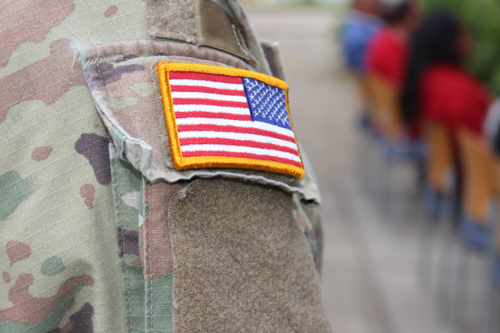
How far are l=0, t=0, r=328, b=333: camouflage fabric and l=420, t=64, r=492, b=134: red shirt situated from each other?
7.63ft

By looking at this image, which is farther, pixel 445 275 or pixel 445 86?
pixel 445 86

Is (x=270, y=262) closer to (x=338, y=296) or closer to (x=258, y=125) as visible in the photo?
(x=258, y=125)

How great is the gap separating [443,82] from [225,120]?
8.80 feet

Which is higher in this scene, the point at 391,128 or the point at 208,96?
the point at 208,96

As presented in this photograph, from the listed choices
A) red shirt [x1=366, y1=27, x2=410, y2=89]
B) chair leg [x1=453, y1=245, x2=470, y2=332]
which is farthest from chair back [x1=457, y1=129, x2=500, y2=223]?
red shirt [x1=366, y1=27, x2=410, y2=89]

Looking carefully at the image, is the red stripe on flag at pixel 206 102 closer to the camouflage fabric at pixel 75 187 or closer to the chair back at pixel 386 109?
the camouflage fabric at pixel 75 187

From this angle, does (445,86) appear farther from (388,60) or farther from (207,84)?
(207,84)

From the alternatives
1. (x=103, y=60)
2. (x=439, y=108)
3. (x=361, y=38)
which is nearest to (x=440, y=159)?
(x=439, y=108)

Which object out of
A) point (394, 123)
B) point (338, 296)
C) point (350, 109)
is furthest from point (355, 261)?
point (350, 109)

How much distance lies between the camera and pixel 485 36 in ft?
11.1

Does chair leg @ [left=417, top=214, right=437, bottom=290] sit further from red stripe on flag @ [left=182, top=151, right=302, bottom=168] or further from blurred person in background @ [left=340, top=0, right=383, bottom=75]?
red stripe on flag @ [left=182, top=151, right=302, bottom=168]

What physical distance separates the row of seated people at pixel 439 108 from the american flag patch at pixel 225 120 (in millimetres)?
1420

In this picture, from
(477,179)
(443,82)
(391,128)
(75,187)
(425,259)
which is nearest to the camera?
(75,187)

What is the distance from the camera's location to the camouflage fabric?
1.56 ft
